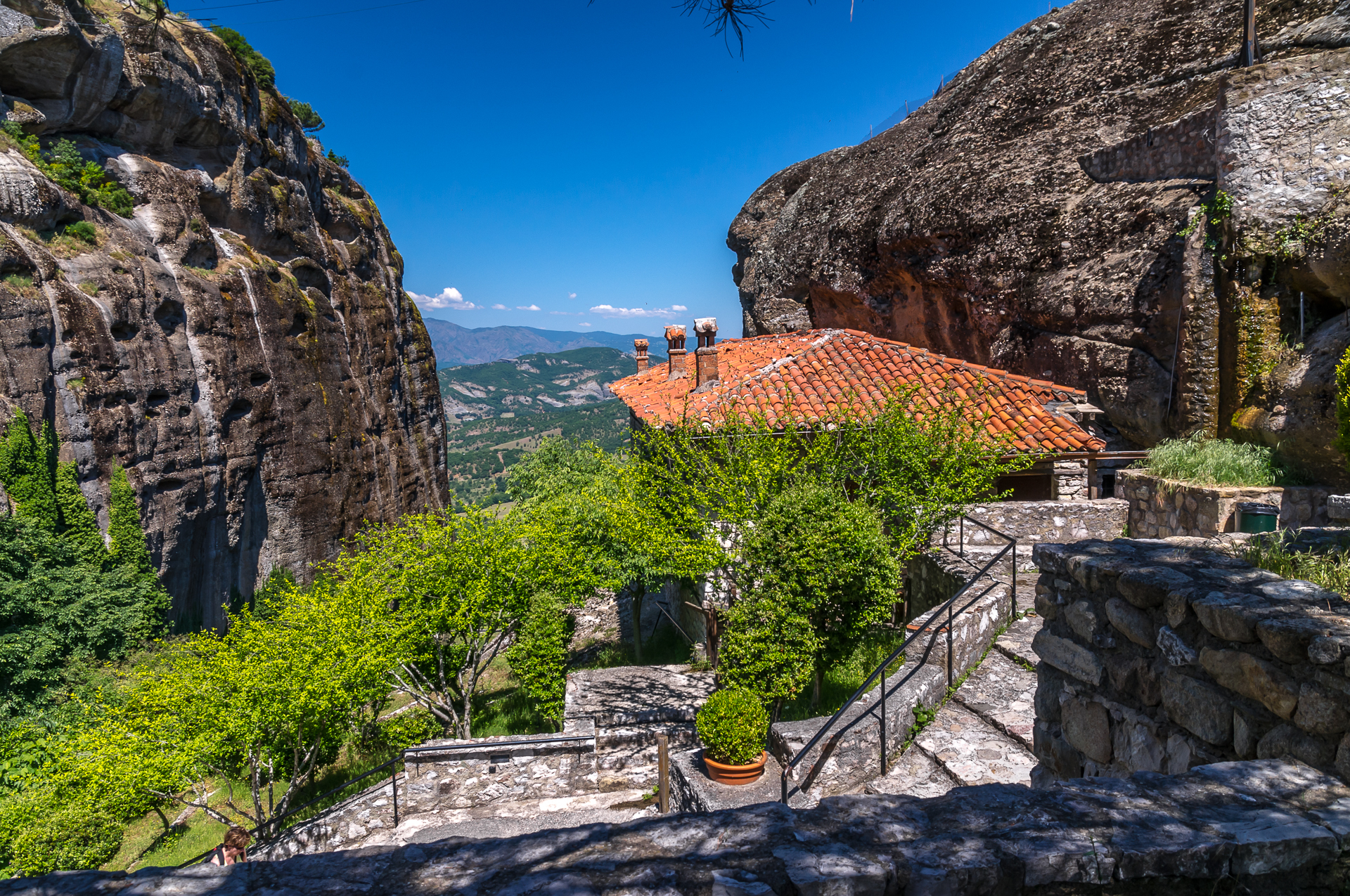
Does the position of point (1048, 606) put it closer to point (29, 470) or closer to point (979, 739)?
point (979, 739)

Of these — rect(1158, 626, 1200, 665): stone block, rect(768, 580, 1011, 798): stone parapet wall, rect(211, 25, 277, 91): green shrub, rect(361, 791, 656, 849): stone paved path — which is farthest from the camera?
rect(211, 25, 277, 91): green shrub

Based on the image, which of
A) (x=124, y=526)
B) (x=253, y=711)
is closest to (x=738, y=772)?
(x=253, y=711)

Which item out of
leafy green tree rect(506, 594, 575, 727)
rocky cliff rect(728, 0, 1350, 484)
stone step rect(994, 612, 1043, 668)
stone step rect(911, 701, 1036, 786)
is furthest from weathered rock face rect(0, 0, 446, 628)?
stone step rect(994, 612, 1043, 668)

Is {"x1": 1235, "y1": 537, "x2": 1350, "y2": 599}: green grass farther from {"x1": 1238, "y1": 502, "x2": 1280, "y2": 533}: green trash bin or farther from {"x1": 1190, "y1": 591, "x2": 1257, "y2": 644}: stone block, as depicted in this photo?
{"x1": 1238, "y1": 502, "x2": 1280, "y2": 533}: green trash bin

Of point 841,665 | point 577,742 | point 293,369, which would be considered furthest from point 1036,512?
point 293,369

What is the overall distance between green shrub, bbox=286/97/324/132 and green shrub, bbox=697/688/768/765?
155ft

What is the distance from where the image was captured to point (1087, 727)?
4.21 m

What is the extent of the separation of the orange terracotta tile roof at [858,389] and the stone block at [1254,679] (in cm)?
924

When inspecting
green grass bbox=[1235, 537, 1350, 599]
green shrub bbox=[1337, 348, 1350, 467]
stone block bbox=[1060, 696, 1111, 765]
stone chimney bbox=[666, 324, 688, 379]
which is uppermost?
stone chimney bbox=[666, 324, 688, 379]

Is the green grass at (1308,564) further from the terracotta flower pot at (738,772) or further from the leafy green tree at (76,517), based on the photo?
the leafy green tree at (76,517)

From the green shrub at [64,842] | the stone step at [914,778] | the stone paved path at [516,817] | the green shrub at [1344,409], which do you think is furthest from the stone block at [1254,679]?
the green shrub at [64,842]

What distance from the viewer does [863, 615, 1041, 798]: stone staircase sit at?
617 cm

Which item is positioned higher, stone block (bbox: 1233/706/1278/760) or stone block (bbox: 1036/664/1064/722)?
stone block (bbox: 1233/706/1278/760)

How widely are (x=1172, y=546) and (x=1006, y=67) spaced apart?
18551 mm
